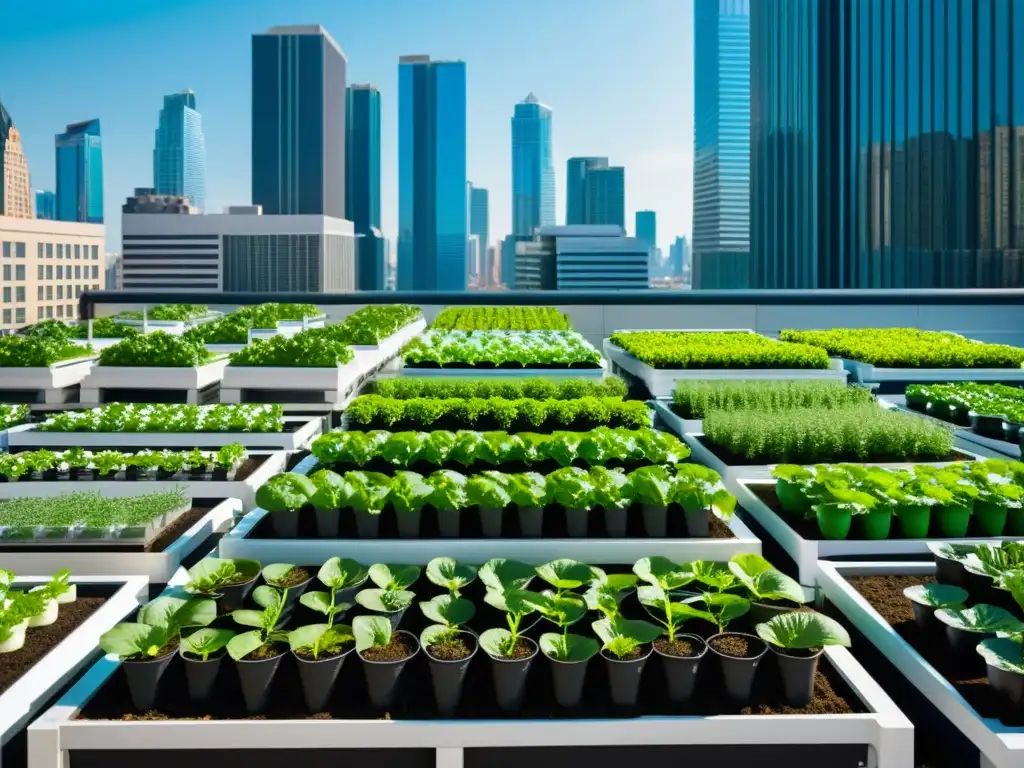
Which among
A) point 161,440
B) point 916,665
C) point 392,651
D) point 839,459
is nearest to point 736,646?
point 916,665

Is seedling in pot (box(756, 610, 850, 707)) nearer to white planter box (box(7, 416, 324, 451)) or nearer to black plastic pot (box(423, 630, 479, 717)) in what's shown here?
black plastic pot (box(423, 630, 479, 717))

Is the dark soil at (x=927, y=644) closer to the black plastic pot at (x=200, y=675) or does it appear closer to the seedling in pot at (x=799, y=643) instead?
the seedling in pot at (x=799, y=643)

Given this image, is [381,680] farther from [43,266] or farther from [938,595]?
[43,266]

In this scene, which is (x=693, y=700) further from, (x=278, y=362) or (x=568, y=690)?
(x=278, y=362)

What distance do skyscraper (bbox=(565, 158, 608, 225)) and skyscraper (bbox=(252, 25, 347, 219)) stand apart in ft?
157

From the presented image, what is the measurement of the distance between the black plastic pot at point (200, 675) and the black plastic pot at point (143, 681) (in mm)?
105

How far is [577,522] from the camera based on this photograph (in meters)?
4.58

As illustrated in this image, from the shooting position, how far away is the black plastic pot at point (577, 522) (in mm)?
4562

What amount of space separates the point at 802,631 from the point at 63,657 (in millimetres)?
2703

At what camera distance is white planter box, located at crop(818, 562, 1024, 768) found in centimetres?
281

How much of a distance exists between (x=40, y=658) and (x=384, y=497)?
1709mm

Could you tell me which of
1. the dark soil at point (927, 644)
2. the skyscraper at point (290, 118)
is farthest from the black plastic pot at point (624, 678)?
the skyscraper at point (290, 118)

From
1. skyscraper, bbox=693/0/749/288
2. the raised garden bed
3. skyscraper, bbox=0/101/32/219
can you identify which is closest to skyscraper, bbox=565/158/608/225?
skyscraper, bbox=693/0/749/288

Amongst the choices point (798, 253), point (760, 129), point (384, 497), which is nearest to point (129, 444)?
point (384, 497)
